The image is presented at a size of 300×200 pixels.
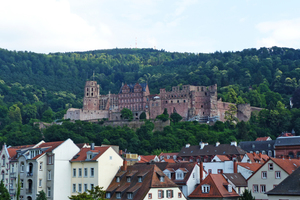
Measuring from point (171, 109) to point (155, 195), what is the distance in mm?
78738

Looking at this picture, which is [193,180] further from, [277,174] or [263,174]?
[277,174]

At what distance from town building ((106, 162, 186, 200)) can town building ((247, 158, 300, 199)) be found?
24.1ft

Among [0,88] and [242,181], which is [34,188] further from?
[0,88]

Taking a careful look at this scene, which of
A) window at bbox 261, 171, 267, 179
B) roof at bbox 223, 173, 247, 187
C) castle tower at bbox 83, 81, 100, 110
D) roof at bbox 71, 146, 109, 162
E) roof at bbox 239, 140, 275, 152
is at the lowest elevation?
roof at bbox 223, 173, 247, 187

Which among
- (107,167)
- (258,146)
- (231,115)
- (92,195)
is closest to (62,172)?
(107,167)

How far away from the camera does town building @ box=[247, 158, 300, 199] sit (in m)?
48.0

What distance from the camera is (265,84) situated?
15712 cm

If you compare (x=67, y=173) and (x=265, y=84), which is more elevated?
(x=265, y=84)

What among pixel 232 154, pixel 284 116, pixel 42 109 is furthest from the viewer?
pixel 42 109

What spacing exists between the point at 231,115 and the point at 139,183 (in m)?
78.9

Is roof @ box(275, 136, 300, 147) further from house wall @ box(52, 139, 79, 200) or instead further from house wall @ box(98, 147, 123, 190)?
house wall @ box(52, 139, 79, 200)

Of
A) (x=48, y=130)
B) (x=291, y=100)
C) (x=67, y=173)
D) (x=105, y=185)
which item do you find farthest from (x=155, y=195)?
(x=291, y=100)

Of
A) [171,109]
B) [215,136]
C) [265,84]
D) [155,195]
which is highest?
[265,84]

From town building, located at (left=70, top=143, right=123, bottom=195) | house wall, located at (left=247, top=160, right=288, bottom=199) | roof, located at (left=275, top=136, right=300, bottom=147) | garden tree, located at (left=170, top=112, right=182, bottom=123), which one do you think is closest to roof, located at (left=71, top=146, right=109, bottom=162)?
town building, located at (left=70, top=143, right=123, bottom=195)
